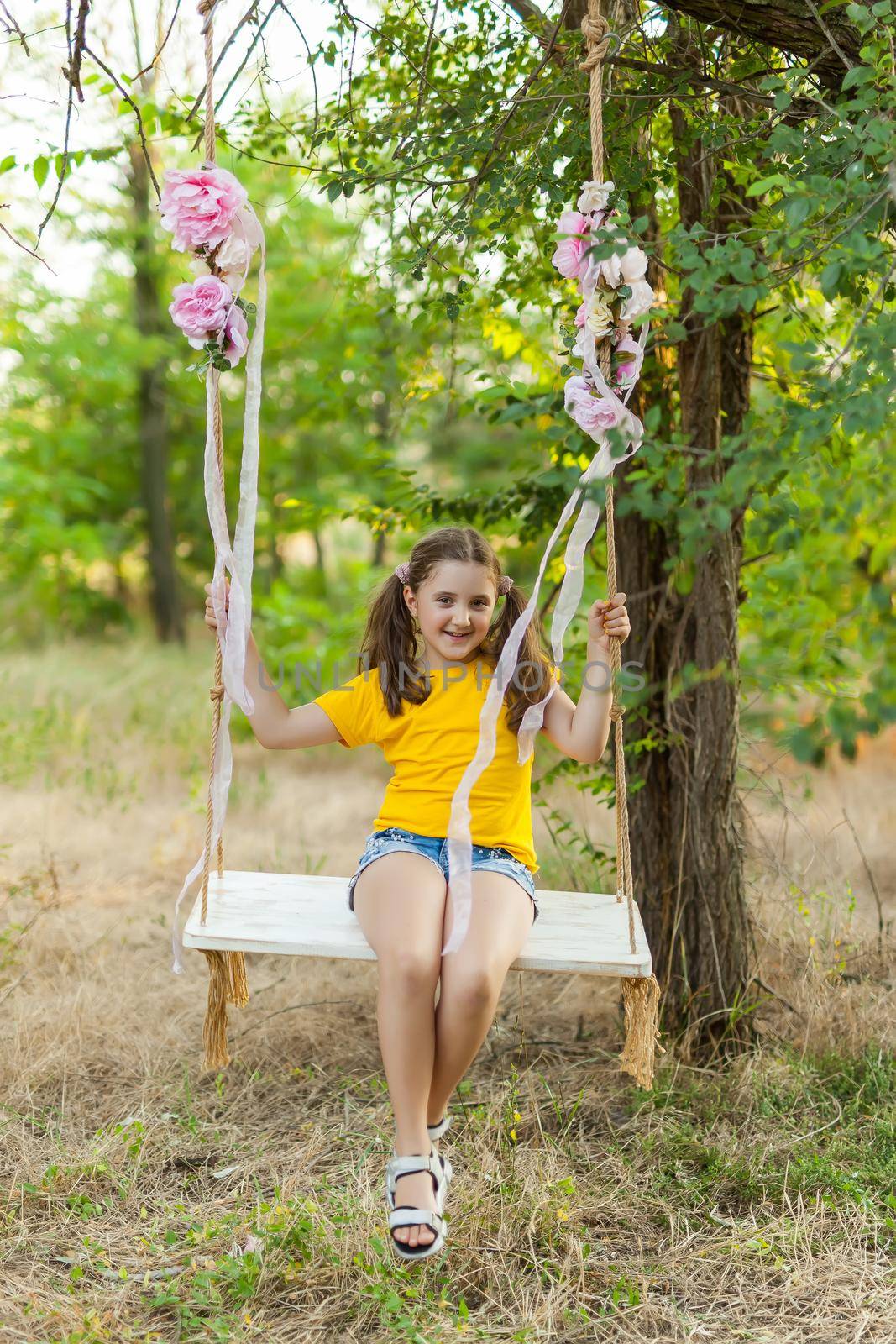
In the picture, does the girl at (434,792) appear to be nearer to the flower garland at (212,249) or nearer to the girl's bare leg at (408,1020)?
the girl's bare leg at (408,1020)

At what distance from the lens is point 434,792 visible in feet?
8.32

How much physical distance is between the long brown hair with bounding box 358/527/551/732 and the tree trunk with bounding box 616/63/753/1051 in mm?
400

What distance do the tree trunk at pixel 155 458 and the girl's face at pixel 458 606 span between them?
24.6ft

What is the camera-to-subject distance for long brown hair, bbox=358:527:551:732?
2.57m

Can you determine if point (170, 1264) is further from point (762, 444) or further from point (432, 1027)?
point (762, 444)

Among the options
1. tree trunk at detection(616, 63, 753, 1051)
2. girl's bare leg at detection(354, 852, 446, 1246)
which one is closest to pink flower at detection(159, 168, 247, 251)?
tree trunk at detection(616, 63, 753, 1051)

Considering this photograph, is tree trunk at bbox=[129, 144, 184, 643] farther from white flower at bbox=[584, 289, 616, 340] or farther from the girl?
white flower at bbox=[584, 289, 616, 340]

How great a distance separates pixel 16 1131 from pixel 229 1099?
0.50 m

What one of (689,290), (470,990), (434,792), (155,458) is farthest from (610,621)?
(155,458)

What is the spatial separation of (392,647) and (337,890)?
1.94 feet

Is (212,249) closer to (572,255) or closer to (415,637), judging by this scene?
(572,255)

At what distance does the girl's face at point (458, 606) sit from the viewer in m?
2.55

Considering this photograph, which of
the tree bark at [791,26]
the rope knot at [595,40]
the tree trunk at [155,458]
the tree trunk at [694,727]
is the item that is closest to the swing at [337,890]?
the rope knot at [595,40]

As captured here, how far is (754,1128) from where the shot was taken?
2.60m
